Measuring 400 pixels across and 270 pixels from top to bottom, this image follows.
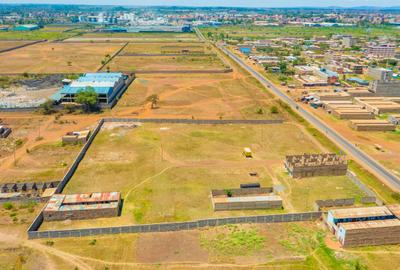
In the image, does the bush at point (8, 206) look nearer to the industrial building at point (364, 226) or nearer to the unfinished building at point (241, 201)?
the unfinished building at point (241, 201)

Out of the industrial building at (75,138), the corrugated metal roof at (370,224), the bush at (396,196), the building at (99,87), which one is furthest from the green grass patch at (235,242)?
the building at (99,87)

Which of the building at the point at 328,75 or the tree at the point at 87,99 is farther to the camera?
the building at the point at 328,75

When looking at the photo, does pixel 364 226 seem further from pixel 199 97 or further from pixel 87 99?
pixel 199 97

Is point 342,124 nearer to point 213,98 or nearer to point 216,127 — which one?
point 216,127

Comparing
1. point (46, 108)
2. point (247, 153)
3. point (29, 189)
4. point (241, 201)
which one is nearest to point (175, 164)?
point (247, 153)

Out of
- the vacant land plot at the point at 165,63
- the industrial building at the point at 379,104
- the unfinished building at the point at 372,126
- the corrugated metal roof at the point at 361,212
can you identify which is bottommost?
the corrugated metal roof at the point at 361,212

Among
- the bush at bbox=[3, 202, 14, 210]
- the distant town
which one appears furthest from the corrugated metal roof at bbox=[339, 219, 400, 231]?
the bush at bbox=[3, 202, 14, 210]

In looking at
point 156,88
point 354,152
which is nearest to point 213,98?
point 156,88
